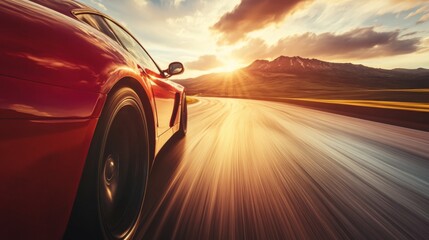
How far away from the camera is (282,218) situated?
2.22 meters

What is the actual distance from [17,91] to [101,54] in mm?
614

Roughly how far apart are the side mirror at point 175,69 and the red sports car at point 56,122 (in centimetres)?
234

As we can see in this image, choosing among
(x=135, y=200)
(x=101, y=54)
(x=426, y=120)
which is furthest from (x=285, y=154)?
(x=426, y=120)

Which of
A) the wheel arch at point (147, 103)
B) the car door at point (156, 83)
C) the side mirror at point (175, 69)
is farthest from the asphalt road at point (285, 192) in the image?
the side mirror at point (175, 69)

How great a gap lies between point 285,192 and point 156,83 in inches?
64.4

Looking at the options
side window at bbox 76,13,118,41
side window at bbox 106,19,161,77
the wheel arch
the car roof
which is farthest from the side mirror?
the car roof

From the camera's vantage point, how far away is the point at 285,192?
2.81 meters

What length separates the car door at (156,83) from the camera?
8.64 ft

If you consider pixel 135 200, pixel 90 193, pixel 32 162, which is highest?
pixel 32 162

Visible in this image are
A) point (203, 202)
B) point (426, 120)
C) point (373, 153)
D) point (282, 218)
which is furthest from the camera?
point (426, 120)

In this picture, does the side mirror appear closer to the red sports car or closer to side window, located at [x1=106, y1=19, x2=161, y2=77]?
side window, located at [x1=106, y1=19, x2=161, y2=77]

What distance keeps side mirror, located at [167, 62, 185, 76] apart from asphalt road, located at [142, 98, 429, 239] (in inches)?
46.7

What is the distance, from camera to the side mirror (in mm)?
4168

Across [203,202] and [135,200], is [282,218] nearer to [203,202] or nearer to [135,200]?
[203,202]
